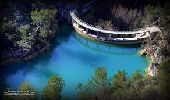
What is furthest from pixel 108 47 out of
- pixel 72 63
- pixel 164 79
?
pixel 164 79

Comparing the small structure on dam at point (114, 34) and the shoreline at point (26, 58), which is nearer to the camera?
the shoreline at point (26, 58)

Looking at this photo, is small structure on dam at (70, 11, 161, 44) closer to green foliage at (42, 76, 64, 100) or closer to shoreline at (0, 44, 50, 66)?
shoreline at (0, 44, 50, 66)

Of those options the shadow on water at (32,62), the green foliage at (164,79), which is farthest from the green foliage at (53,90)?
the green foliage at (164,79)

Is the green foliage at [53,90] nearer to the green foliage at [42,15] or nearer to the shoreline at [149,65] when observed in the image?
the shoreline at [149,65]

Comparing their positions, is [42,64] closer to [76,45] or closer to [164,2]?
[76,45]

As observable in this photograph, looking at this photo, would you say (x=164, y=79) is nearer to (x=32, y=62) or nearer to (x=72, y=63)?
(x=72, y=63)

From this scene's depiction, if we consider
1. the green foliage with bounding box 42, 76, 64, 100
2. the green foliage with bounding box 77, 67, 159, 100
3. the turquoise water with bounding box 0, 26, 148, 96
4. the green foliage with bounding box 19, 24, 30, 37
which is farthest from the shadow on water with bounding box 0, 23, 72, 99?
the green foliage with bounding box 77, 67, 159, 100

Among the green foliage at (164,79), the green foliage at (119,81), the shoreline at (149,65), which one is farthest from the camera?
the shoreline at (149,65)
